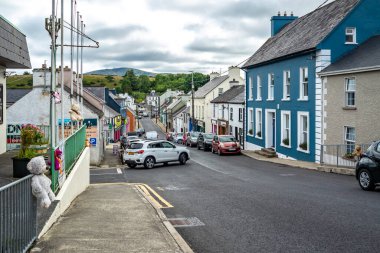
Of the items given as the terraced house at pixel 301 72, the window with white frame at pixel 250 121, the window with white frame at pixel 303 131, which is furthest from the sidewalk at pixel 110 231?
the window with white frame at pixel 250 121

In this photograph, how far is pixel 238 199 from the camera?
13.9 m

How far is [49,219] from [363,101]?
19.1m

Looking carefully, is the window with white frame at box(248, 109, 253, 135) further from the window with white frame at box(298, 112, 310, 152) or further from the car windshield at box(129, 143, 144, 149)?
the car windshield at box(129, 143, 144, 149)

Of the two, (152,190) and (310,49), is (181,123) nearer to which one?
(310,49)

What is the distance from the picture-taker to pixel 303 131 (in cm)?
3105

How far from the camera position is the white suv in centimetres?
2894

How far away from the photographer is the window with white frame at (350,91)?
81.6 ft

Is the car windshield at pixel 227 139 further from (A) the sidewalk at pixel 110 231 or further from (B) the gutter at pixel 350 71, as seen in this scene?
(A) the sidewalk at pixel 110 231

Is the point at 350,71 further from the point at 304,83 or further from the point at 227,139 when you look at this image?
the point at 227,139

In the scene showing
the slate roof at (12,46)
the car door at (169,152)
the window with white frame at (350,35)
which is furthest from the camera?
the car door at (169,152)

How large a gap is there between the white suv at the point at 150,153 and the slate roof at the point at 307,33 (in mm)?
10340

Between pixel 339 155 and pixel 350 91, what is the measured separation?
3429mm

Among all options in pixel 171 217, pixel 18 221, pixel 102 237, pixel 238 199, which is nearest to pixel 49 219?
pixel 102 237

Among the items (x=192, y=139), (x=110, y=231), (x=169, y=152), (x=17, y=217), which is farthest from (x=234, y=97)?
(x=17, y=217)
